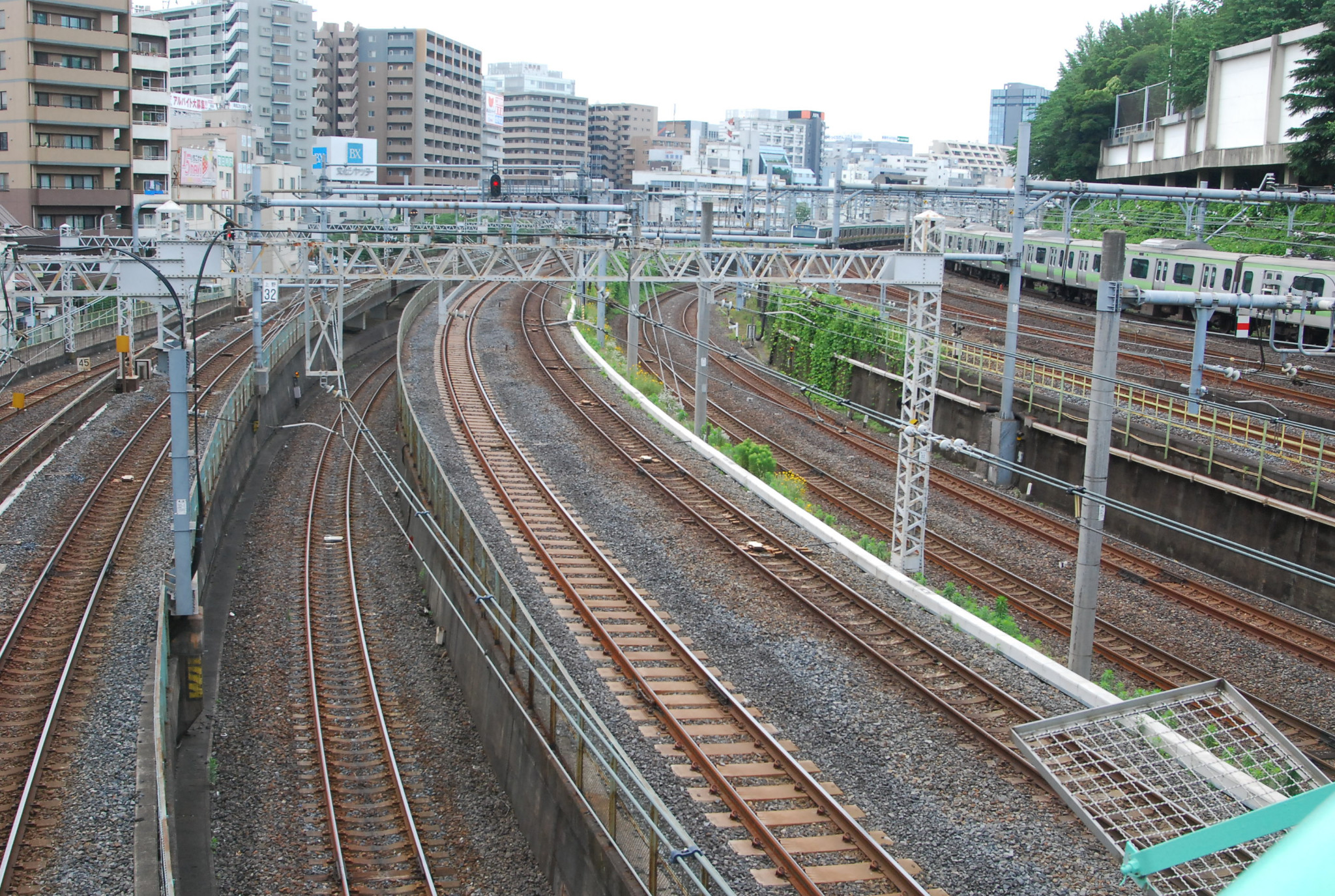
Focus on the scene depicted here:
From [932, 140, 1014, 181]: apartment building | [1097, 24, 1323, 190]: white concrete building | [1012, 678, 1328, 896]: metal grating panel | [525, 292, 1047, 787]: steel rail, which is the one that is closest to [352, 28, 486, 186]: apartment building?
[1097, 24, 1323, 190]: white concrete building

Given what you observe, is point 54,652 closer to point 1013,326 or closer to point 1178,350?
point 1013,326

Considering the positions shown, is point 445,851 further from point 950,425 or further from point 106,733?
point 950,425

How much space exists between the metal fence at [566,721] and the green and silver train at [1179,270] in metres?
10.1

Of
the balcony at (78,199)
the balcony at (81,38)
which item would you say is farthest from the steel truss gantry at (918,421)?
the balcony at (81,38)

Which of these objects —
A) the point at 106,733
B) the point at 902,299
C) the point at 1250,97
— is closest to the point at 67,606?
the point at 106,733

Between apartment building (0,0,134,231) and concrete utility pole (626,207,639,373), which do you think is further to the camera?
apartment building (0,0,134,231)

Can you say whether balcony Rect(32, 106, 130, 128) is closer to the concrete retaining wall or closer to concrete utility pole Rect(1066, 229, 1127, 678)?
the concrete retaining wall

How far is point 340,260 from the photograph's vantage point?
18.8 meters

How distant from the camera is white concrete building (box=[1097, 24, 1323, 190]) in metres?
36.3

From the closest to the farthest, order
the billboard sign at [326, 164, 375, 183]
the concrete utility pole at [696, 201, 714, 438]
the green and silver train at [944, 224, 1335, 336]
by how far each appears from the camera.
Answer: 1. the concrete utility pole at [696, 201, 714, 438]
2. the green and silver train at [944, 224, 1335, 336]
3. the billboard sign at [326, 164, 375, 183]

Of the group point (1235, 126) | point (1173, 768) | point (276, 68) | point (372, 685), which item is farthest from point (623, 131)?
point (1173, 768)

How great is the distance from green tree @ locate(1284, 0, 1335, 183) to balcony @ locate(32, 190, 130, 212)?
41743 millimetres

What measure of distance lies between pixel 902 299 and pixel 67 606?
30.4 m

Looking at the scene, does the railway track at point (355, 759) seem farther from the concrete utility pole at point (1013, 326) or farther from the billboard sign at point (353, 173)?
the billboard sign at point (353, 173)
